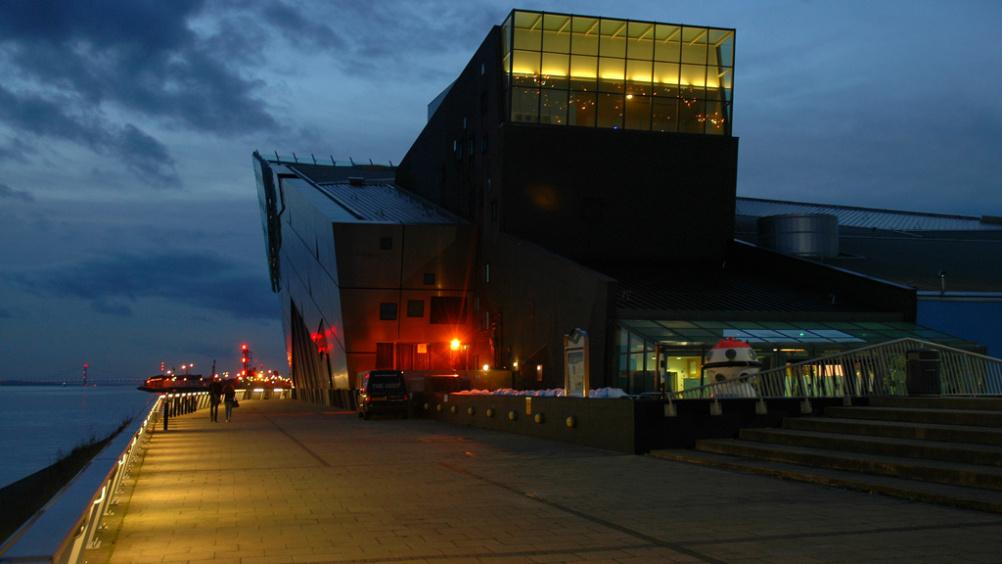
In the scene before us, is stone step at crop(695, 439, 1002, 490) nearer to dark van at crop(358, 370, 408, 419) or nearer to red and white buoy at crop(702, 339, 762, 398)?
red and white buoy at crop(702, 339, 762, 398)

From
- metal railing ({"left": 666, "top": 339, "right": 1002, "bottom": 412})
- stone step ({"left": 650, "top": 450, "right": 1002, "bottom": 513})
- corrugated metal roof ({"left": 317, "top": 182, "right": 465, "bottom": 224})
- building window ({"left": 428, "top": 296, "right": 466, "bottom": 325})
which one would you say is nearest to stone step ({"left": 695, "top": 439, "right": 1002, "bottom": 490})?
stone step ({"left": 650, "top": 450, "right": 1002, "bottom": 513})

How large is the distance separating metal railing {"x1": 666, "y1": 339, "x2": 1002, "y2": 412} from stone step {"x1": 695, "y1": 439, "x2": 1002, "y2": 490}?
1785 millimetres

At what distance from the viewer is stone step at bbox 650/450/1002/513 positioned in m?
9.33

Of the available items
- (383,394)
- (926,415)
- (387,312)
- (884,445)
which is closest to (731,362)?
(926,415)

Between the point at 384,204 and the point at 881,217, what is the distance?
31.6 meters

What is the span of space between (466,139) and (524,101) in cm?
794

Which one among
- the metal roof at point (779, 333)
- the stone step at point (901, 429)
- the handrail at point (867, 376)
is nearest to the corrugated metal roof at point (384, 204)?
the metal roof at point (779, 333)

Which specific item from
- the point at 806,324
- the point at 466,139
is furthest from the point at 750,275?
the point at 466,139

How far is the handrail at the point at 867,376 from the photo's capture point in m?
16.0

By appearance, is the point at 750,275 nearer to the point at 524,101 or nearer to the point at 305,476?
the point at 524,101

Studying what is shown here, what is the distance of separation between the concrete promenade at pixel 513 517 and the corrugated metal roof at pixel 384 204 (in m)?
32.8

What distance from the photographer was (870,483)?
1059 centimetres

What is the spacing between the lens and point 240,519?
30.5 ft

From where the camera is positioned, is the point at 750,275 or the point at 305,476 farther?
the point at 750,275
